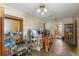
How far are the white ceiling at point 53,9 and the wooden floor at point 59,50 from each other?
579mm

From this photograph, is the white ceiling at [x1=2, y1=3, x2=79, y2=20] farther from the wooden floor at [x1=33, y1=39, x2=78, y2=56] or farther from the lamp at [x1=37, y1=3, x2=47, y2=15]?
the wooden floor at [x1=33, y1=39, x2=78, y2=56]

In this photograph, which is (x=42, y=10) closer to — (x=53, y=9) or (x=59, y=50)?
(x=53, y=9)

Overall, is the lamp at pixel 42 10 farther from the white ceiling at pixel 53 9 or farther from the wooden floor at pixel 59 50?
the wooden floor at pixel 59 50

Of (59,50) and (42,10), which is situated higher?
(42,10)

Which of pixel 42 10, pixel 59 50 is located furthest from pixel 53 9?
pixel 59 50

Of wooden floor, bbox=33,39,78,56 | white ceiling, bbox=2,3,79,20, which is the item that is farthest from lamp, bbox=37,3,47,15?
wooden floor, bbox=33,39,78,56

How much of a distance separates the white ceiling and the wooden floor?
579 mm

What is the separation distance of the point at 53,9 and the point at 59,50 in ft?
2.99

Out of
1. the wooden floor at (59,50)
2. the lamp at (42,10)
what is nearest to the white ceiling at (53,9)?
the lamp at (42,10)

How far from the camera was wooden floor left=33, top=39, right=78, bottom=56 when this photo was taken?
8.27 feet

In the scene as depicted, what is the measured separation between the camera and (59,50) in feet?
8.38

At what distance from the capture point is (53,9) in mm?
2564

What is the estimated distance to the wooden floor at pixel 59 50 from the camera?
8.27 ft

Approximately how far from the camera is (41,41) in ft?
8.59
